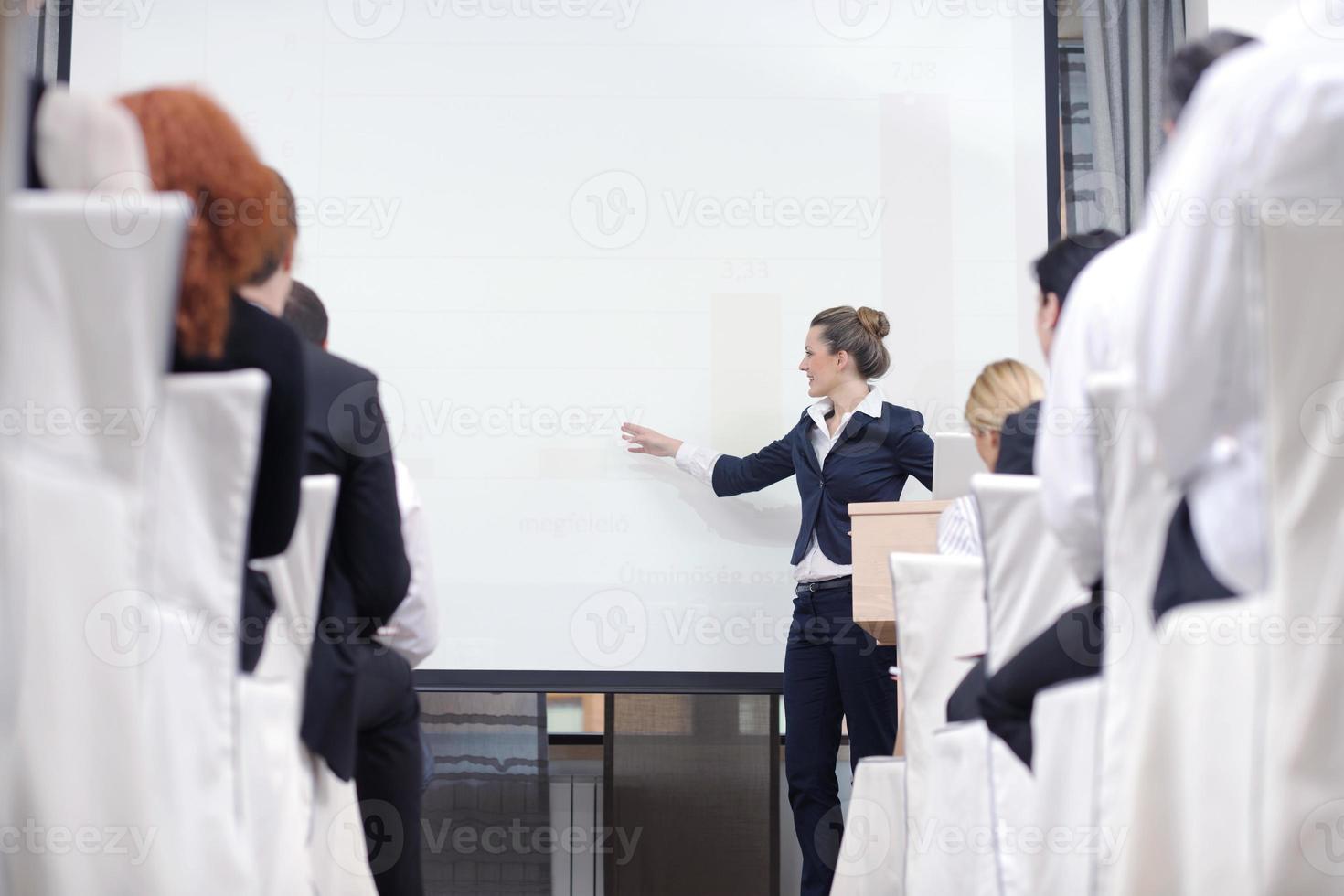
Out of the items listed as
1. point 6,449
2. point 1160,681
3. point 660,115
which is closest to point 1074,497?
point 1160,681

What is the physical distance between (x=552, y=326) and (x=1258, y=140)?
8.66ft

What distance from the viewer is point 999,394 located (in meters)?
2.40

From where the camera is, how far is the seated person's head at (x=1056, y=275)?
2098mm

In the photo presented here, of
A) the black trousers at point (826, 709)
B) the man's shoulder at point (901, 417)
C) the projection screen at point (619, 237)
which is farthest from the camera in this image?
the projection screen at point (619, 237)

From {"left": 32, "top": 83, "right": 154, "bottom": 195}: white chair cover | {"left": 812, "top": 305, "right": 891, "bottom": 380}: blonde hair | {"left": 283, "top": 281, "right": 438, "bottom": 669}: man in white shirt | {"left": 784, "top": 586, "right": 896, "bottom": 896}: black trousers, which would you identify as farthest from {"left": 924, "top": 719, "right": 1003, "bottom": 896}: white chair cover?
{"left": 812, "top": 305, "right": 891, "bottom": 380}: blonde hair

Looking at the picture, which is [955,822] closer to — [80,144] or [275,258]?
[275,258]

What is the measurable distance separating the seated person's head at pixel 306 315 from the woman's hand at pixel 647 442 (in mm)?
1363

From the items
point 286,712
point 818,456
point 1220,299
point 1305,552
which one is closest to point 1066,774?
point 1305,552

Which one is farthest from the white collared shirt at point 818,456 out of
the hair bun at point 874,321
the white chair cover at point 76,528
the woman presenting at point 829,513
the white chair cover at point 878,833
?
the white chair cover at point 76,528

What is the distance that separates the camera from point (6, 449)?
3.82ft

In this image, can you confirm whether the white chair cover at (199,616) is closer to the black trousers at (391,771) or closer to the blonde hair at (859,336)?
the black trousers at (391,771)

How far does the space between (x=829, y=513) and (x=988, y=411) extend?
3.30 feet

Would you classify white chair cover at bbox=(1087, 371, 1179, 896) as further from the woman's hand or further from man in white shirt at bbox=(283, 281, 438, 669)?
the woman's hand

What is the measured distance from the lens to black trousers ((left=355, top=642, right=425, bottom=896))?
1925 mm
